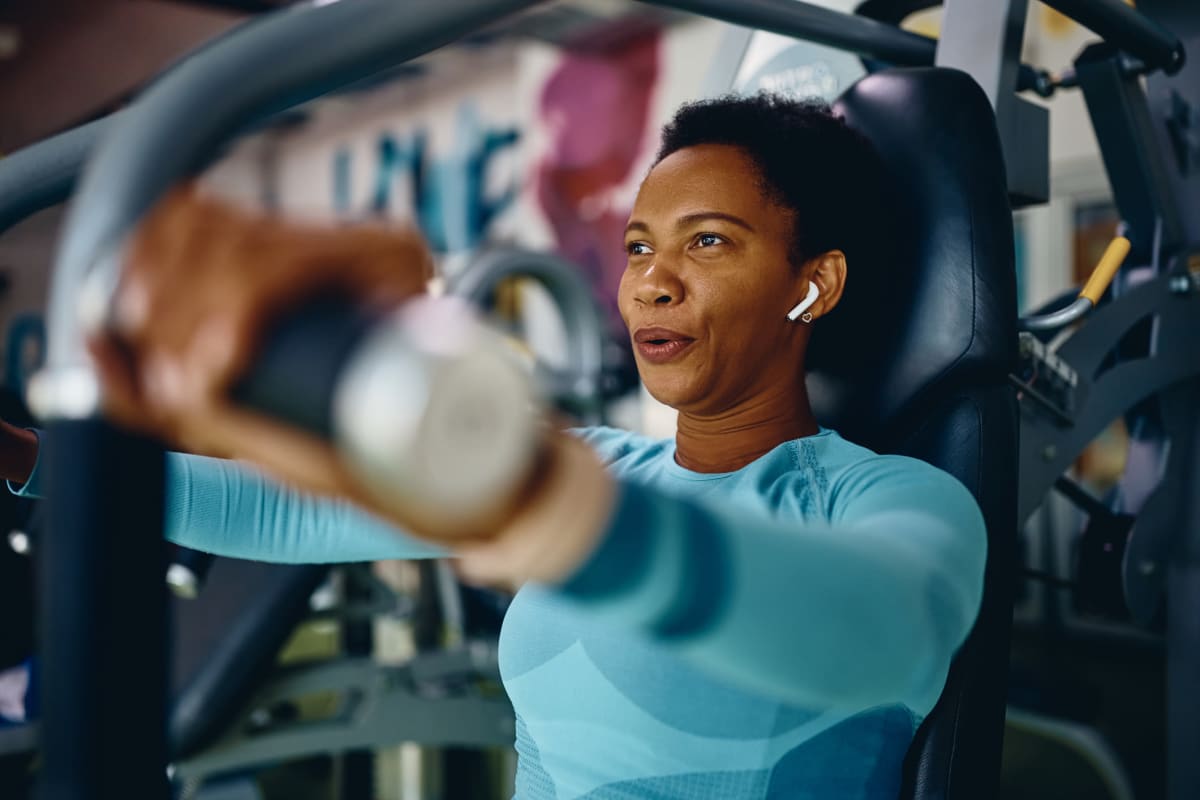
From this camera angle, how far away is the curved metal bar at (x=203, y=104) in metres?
0.36

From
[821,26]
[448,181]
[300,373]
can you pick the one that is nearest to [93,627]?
[300,373]

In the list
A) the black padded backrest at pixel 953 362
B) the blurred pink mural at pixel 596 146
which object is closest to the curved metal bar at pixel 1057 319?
the black padded backrest at pixel 953 362

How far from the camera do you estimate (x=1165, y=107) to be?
1.46 meters

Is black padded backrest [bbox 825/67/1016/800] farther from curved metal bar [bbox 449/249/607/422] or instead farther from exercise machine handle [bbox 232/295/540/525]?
curved metal bar [bbox 449/249/607/422]

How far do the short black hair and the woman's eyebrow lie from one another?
1.6 inches

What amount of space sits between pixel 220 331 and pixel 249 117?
119 mm

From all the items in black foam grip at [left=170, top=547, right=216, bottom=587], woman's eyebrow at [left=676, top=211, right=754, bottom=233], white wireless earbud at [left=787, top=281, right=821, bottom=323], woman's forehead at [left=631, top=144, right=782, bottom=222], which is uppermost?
woman's forehead at [left=631, top=144, right=782, bottom=222]

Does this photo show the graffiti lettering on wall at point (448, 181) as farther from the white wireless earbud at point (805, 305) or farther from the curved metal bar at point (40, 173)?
the curved metal bar at point (40, 173)

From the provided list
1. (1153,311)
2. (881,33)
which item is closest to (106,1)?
(881,33)

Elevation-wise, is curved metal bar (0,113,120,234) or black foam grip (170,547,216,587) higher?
curved metal bar (0,113,120,234)

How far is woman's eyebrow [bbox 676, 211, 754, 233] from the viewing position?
840 mm

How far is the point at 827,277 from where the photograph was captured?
91 cm

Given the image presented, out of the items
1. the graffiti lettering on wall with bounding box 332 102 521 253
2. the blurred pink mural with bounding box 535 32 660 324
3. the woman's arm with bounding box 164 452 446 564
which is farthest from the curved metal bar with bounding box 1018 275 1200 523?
the graffiti lettering on wall with bounding box 332 102 521 253

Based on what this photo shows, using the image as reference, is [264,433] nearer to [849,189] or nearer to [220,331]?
[220,331]
